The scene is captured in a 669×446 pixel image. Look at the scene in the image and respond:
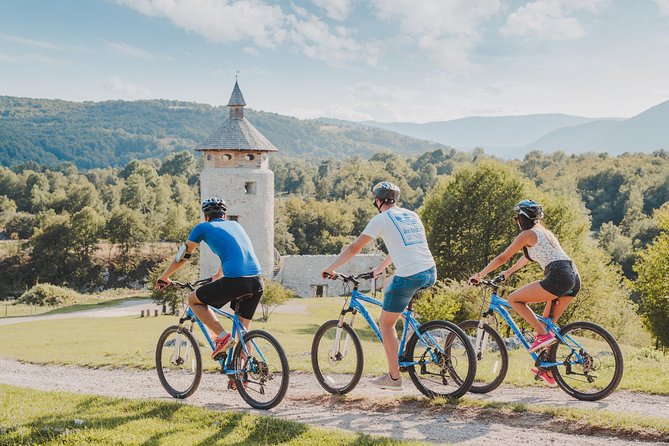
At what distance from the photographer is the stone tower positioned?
35.1m

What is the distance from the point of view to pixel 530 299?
731cm

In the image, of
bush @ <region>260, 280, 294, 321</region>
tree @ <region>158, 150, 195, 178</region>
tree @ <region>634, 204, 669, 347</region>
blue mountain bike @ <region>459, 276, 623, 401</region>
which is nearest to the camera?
blue mountain bike @ <region>459, 276, 623, 401</region>

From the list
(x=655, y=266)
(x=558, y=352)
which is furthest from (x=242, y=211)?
(x=558, y=352)

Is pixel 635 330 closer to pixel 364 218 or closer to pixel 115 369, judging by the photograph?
pixel 115 369

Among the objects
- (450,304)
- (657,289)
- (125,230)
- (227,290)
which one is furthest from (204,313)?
(125,230)

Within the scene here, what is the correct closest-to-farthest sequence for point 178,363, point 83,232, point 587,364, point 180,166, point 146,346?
point 587,364 < point 178,363 < point 146,346 < point 83,232 < point 180,166

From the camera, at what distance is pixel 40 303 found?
44219mm

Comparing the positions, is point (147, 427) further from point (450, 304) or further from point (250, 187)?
A: point (250, 187)

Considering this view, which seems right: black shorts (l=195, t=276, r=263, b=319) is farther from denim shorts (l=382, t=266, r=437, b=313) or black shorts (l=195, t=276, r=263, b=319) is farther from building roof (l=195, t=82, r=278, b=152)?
building roof (l=195, t=82, r=278, b=152)

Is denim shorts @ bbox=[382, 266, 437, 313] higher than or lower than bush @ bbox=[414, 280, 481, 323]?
higher

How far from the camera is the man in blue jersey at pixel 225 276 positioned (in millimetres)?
7129

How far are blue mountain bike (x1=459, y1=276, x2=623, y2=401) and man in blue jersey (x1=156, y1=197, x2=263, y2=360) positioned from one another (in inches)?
119

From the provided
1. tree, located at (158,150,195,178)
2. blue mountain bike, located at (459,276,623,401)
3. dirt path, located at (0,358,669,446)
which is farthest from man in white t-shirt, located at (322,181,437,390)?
tree, located at (158,150,195,178)

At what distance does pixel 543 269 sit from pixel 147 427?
16.4ft
